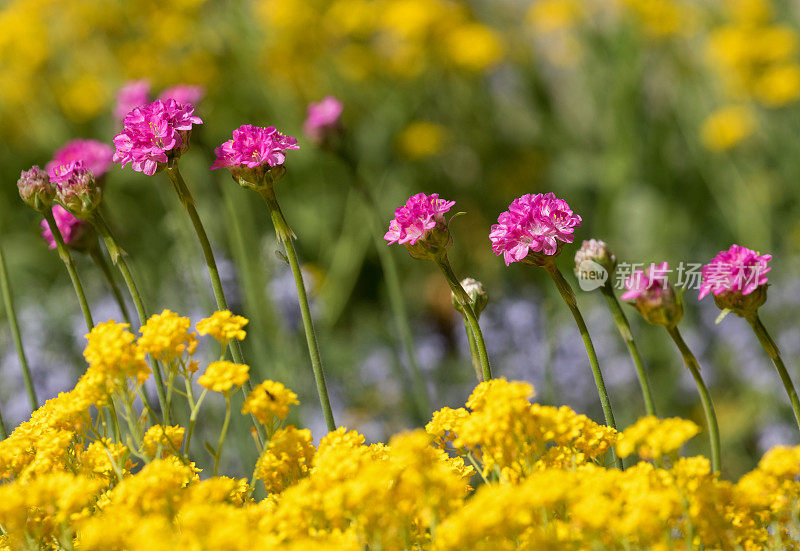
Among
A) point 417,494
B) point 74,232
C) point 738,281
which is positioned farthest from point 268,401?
point 74,232

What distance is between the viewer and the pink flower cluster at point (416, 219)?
1.11 metres

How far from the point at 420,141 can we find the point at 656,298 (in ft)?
8.80

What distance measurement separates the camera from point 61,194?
1182mm

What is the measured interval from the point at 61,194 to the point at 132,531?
0.54 metres

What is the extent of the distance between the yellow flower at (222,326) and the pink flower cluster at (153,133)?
0.24 meters

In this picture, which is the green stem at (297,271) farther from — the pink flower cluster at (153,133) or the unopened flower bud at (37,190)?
the unopened flower bud at (37,190)

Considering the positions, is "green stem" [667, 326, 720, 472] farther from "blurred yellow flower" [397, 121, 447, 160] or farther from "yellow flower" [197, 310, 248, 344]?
"blurred yellow flower" [397, 121, 447, 160]

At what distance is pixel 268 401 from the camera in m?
0.94

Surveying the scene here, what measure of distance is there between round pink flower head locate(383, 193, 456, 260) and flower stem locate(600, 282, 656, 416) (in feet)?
0.69

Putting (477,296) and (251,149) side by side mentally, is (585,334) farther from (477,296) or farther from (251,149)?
(251,149)

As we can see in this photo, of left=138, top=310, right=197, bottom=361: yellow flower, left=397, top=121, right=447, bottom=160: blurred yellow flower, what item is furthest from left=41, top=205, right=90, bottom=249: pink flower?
left=397, top=121, right=447, bottom=160: blurred yellow flower

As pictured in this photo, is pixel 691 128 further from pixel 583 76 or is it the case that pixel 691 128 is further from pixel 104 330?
pixel 104 330

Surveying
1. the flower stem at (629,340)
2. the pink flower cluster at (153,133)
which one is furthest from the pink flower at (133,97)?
the flower stem at (629,340)

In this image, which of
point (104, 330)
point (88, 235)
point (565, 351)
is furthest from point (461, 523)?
point (565, 351)
